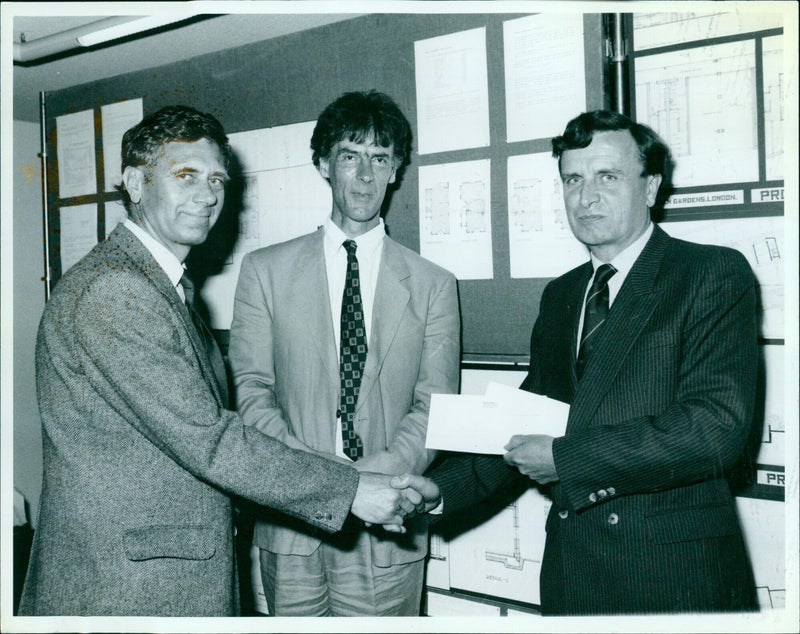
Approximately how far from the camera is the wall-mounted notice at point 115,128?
300 cm

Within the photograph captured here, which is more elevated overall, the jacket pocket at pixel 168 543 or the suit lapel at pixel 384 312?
the suit lapel at pixel 384 312

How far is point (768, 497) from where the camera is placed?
2.01m

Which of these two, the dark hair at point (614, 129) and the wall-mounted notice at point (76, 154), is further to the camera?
the wall-mounted notice at point (76, 154)

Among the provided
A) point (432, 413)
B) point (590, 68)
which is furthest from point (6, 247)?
point (590, 68)

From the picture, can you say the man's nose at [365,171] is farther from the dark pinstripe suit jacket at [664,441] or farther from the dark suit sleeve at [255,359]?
the dark pinstripe suit jacket at [664,441]

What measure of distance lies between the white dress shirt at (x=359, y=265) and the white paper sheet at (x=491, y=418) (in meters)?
0.46

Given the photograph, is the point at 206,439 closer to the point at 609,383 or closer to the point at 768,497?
the point at 609,383

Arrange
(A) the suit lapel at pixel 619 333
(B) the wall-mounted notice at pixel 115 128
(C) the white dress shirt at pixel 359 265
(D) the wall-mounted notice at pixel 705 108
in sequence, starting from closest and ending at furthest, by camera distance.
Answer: (A) the suit lapel at pixel 619 333 < (D) the wall-mounted notice at pixel 705 108 < (C) the white dress shirt at pixel 359 265 < (B) the wall-mounted notice at pixel 115 128

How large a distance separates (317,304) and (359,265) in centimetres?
21

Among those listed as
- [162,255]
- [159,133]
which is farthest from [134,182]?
[162,255]

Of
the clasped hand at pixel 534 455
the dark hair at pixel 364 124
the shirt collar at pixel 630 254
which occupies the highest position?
the dark hair at pixel 364 124

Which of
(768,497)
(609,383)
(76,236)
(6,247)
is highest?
(76,236)

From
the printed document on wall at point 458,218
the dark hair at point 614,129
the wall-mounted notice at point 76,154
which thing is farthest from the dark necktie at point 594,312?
the wall-mounted notice at point 76,154

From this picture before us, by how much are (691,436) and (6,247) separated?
188 centimetres
